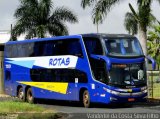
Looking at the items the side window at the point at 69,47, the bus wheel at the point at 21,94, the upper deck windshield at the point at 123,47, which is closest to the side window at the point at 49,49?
the side window at the point at 69,47

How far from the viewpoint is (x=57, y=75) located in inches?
1048

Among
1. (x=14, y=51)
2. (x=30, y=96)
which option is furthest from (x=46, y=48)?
(x=14, y=51)

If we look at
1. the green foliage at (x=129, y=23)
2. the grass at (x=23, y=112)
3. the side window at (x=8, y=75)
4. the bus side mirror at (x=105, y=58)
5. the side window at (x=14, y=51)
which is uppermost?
the green foliage at (x=129, y=23)

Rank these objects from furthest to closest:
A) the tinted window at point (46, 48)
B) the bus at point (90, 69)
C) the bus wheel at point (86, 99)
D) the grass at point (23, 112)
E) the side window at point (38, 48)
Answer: the side window at point (38, 48) → the tinted window at point (46, 48) → the bus wheel at point (86, 99) → the bus at point (90, 69) → the grass at point (23, 112)

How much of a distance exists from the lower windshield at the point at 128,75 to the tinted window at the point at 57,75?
1.69 m

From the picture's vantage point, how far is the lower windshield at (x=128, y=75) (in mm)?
23625

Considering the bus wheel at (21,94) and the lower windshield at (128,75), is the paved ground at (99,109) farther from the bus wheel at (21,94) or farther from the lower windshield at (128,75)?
the bus wheel at (21,94)

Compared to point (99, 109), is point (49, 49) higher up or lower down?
higher up

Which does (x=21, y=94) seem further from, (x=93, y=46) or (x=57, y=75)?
(x=93, y=46)

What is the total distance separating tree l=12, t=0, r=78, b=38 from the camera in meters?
43.5

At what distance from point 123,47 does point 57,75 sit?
4.30m

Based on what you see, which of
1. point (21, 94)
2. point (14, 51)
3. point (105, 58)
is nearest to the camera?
point (105, 58)

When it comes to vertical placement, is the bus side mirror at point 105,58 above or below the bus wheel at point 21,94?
above

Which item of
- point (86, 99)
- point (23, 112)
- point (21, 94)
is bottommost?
point (21, 94)
